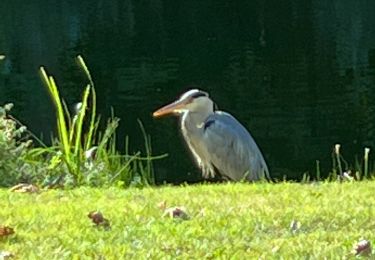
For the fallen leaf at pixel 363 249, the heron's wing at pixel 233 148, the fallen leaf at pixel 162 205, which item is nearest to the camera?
the fallen leaf at pixel 363 249

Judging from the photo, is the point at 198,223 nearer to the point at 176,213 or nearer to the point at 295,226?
the point at 176,213

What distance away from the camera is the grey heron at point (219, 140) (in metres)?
10.7

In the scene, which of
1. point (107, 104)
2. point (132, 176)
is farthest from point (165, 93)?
point (132, 176)

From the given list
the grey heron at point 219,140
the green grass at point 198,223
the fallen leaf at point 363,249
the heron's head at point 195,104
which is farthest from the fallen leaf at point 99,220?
the heron's head at point 195,104

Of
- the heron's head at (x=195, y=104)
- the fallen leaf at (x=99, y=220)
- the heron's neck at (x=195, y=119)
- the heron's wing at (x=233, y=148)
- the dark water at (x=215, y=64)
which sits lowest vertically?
the dark water at (x=215, y=64)

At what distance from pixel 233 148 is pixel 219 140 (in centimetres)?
18

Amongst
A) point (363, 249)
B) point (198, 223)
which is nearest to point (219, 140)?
point (198, 223)

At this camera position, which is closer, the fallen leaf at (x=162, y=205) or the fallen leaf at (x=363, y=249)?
the fallen leaf at (x=363, y=249)

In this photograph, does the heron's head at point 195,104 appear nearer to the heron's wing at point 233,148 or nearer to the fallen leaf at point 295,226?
the heron's wing at point 233,148

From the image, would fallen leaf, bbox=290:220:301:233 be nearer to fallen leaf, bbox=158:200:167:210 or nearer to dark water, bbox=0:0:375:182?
fallen leaf, bbox=158:200:167:210

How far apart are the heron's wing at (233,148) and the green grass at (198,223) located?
3.99 metres

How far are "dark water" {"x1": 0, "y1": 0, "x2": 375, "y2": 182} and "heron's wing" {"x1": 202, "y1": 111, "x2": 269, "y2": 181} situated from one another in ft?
11.7

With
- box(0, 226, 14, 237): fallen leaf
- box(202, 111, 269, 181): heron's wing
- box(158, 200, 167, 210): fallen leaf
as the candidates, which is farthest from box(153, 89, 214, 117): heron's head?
A: box(0, 226, 14, 237): fallen leaf

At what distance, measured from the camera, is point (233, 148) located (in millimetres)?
10734
